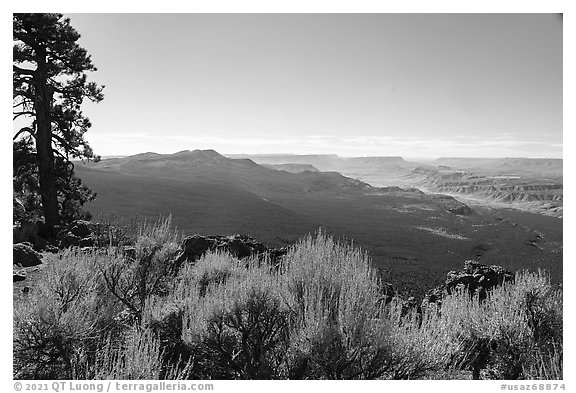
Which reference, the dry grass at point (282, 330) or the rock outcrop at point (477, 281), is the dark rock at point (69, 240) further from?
the rock outcrop at point (477, 281)

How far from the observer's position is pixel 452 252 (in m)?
32.3

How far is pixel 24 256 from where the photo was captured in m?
9.59

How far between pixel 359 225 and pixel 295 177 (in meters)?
67.3

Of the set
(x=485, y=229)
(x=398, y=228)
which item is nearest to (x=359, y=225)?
(x=398, y=228)

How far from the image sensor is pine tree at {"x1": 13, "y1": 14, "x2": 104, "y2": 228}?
11.3m

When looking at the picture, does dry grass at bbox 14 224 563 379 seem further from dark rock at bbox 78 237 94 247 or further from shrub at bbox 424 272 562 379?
dark rock at bbox 78 237 94 247

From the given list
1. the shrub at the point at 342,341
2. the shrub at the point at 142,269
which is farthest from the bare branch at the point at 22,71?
the shrub at the point at 342,341

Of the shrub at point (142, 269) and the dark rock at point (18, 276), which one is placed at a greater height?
the shrub at point (142, 269)

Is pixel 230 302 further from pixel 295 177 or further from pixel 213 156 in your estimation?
pixel 213 156

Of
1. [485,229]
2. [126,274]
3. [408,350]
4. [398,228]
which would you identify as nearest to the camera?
[408,350]

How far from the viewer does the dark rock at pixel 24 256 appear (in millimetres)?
9445

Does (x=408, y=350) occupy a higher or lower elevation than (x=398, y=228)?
higher

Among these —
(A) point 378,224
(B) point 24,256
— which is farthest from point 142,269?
(A) point 378,224
